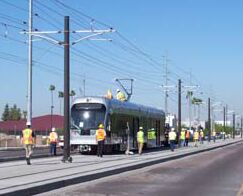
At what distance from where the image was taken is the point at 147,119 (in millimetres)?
48906

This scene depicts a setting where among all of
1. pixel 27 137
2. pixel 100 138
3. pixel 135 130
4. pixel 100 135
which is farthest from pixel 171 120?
pixel 27 137

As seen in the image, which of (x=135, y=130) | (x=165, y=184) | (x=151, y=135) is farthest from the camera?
(x=151, y=135)

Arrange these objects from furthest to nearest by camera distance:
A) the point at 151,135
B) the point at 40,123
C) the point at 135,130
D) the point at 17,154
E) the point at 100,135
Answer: the point at 40,123, the point at 151,135, the point at 135,130, the point at 17,154, the point at 100,135

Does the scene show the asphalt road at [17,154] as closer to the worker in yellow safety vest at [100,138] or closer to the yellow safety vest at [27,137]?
the worker in yellow safety vest at [100,138]

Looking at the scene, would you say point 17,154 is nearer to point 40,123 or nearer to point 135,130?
point 135,130

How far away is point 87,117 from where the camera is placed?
36969 millimetres

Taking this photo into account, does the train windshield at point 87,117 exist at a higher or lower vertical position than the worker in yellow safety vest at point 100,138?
higher

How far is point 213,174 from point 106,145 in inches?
539

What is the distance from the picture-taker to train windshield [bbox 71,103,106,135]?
3659 cm

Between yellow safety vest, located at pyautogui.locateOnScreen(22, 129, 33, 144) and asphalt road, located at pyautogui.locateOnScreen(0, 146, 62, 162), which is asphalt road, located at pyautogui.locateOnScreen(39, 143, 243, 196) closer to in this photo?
yellow safety vest, located at pyautogui.locateOnScreen(22, 129, 33, 144)

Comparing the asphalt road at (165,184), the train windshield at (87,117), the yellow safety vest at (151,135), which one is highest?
the train windshield at (87,117)

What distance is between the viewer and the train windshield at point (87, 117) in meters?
36.6

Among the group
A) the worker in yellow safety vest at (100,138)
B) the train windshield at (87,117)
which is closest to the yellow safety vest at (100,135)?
the worker in yellow safety vest at (100,138)

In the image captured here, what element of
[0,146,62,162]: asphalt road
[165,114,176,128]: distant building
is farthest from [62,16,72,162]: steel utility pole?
[165,114,176,128]: distant building
